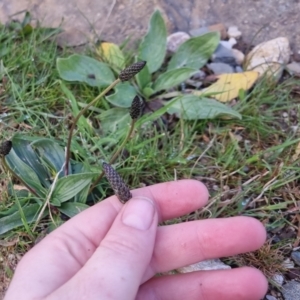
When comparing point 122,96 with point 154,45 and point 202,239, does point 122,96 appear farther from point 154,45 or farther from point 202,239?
point 202,239

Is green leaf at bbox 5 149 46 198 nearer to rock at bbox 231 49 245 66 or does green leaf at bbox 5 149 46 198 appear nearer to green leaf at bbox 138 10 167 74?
green leaf at bbox 138 10 167 74

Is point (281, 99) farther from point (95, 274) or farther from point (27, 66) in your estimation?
point (95, 274)

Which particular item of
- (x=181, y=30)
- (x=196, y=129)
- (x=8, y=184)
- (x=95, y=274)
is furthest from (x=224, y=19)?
(x=95, y=274)

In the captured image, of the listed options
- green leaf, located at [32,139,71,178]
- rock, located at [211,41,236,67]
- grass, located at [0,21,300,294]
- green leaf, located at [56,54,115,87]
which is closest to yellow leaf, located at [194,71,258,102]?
grass, located at [0,21,300,294]

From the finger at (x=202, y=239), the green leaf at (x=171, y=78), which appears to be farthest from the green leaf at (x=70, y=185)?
the green leaf at (x=171, y=78)

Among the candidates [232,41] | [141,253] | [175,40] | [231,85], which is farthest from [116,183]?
[232,41]
